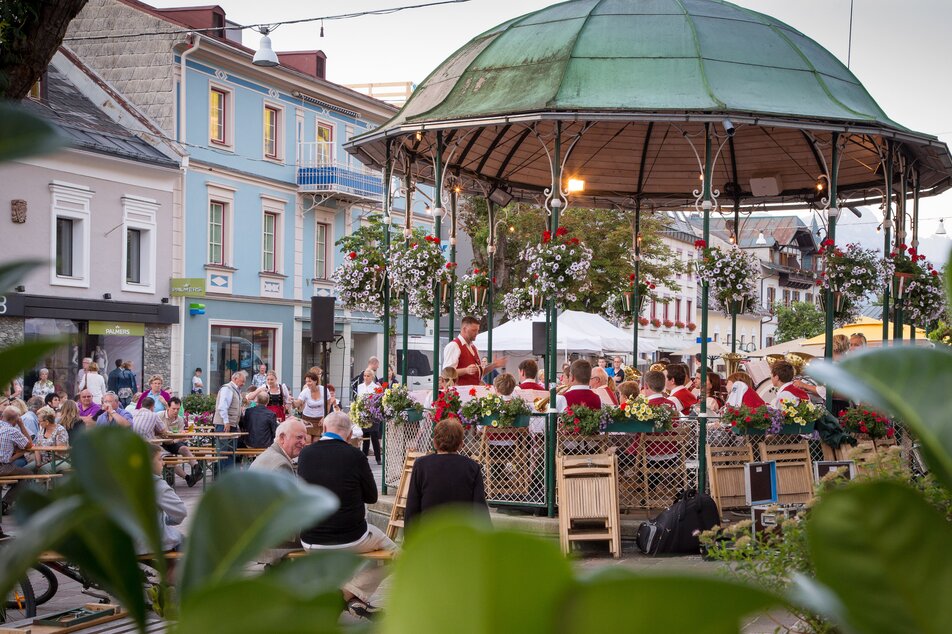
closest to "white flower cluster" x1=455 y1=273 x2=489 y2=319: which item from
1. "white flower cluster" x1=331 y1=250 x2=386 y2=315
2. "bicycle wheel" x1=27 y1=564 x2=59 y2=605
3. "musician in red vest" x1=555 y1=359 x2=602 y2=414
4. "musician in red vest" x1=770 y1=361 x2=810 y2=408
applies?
"white flower cluster" x1=331 y1=250 x2=386 y2=315

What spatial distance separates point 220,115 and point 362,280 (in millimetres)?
19593

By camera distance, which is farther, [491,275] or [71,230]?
[71,230]

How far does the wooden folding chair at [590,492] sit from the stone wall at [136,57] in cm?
2161

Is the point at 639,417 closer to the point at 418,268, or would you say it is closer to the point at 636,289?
the point at 418,268

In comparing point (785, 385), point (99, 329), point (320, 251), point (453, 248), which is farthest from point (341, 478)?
point (320, 251)

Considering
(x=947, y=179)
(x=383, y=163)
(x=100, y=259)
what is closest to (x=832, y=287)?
(x=947, y=179)

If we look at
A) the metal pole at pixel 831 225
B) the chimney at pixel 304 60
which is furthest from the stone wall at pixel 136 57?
the metal pole at pixel 831 225

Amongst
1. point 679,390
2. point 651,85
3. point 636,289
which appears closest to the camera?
point 651,85

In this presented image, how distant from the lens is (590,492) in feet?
36.4

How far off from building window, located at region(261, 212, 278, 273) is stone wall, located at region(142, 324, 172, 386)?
503 centimetres

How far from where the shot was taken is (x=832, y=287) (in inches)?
486

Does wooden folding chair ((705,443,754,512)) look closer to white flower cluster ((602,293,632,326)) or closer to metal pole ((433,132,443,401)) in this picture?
metal pole ((433,132,443,401))

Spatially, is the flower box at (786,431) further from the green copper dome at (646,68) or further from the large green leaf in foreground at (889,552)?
the large green leaf in foreground at (889,552)

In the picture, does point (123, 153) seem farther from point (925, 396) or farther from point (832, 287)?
point (925, 396)
